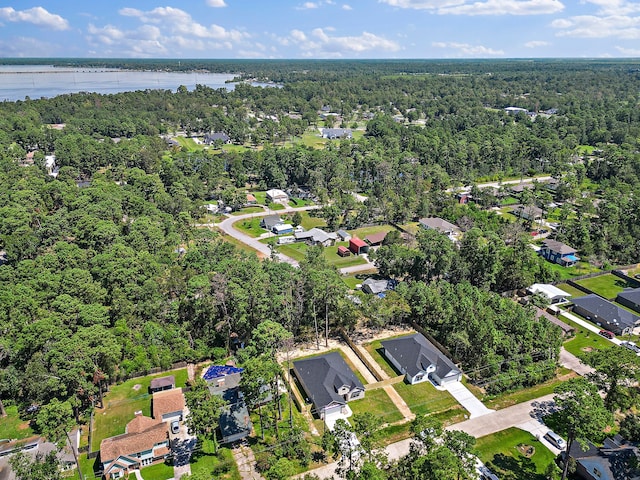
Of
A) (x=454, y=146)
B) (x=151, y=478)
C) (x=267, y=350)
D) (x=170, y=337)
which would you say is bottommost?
(x=151, y=478)

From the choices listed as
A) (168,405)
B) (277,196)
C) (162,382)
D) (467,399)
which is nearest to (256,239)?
(277,196)

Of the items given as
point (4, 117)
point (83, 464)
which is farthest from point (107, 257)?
point (4, 117)

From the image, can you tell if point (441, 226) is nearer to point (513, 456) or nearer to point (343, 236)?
point (343, 236)

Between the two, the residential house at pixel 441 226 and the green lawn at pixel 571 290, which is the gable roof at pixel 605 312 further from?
the residential house at pixel 441 226

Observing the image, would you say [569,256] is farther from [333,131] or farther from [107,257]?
[333,131]

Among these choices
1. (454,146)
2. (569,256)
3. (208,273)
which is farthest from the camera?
(454,146)
